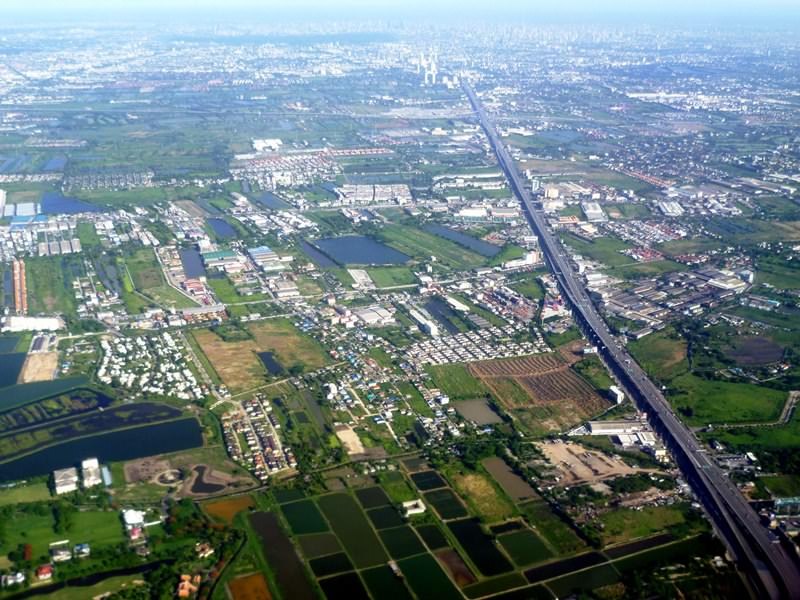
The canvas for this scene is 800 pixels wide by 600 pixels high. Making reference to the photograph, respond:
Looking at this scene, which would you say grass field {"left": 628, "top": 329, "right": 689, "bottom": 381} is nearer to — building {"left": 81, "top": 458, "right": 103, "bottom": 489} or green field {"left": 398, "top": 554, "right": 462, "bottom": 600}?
green field {"left": 398, "top": 554, "right": 462, "bottom": 600}

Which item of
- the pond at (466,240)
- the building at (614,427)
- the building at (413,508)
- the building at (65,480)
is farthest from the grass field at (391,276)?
the building at (65,480)

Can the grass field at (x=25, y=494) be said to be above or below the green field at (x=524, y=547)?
above

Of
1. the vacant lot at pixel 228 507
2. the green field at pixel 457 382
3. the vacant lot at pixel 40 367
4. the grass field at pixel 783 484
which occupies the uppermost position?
the grass field at pixel 783 484

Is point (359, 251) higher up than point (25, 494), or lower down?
lower down

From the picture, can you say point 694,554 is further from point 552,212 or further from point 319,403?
point 552,212

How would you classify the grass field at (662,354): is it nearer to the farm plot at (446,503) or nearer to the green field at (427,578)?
the farm plot at (446,503)

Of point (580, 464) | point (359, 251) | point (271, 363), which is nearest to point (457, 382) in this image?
point (580, 464)

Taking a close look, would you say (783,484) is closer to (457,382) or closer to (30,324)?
(457,382)

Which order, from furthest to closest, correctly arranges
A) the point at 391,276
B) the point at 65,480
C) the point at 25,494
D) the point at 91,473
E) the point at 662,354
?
the point at 391,276
the point at 662,354
the point at 91,473
the point at 65,480
the point at 25,494
